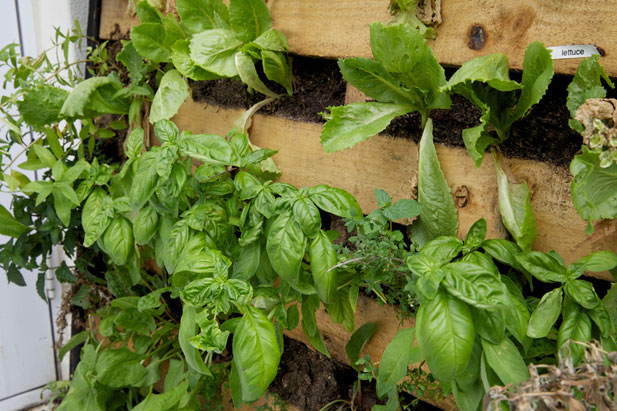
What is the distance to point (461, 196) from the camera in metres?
0.86

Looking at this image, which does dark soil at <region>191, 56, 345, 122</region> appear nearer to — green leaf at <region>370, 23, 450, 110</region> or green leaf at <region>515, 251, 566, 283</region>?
green leaf at <region>370, 23, 450, 110</region>

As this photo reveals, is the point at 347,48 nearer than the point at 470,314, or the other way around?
the point at 470,314

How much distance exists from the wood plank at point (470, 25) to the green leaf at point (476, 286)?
33 centimetres

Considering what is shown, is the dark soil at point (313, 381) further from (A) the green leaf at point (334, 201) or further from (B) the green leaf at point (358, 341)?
(A) the green leaf at point (334, 201)

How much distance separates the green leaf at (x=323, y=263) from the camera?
0.78 m

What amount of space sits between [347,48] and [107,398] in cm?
93

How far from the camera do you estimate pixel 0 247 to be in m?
1.30

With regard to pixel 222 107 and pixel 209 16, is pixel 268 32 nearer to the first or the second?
pixel 209 16

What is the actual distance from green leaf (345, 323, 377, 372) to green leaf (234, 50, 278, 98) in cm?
51

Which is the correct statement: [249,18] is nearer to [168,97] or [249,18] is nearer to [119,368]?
[168,97]

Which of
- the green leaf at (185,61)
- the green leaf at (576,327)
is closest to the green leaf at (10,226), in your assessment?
the green leaf at (185,61)

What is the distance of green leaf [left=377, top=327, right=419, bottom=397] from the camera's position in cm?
75

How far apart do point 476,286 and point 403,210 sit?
19cm

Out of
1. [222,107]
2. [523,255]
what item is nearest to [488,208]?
[523,255]
